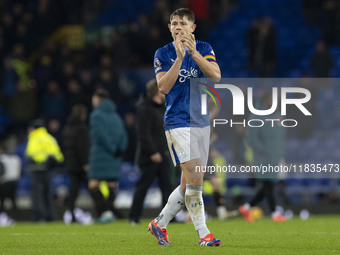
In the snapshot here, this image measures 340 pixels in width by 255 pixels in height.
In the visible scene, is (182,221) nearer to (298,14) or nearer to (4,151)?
(4,151)

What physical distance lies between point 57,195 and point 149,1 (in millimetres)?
9842

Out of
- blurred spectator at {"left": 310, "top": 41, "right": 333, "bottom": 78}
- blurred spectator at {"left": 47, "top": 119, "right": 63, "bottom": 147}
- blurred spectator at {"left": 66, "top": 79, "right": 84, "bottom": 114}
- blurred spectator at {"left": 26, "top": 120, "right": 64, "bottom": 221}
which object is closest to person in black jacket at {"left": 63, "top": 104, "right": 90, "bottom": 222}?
blurred spectator at {"left": 26, "top": 120, "right": 64, "bottom": 221}

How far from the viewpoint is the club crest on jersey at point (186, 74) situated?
7.89 m

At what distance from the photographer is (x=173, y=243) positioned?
8.51 meters

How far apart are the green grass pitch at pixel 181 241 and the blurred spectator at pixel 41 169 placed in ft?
13.7

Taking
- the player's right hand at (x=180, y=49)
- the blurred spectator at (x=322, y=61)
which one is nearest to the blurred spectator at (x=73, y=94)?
the blurred spectator at (x=322, y=61)

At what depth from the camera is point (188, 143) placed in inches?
308

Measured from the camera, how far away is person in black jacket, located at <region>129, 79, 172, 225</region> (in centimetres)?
1243

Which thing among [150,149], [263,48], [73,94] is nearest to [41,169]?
[150,149]

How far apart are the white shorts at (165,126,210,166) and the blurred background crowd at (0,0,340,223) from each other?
28.2ft

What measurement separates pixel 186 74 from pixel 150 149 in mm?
4546

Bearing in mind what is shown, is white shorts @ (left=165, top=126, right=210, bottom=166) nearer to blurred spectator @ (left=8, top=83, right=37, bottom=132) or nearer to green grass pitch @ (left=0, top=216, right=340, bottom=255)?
green grass pitch @ (left=0, top=216, right=340, bottom=255)

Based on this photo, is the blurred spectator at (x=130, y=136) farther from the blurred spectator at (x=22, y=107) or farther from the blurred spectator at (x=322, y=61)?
the blurred spectator at (x=322, y=61)

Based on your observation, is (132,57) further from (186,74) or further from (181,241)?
(186,74)
